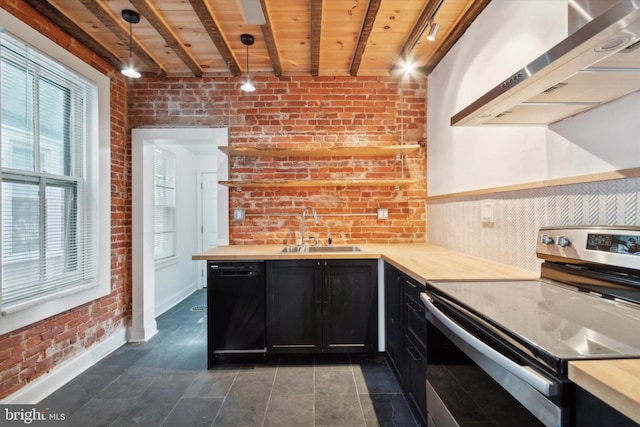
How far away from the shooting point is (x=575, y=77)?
39.7 inches

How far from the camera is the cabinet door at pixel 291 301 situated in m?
2.44

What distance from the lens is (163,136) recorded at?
303 cm

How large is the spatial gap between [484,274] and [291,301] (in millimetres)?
1463

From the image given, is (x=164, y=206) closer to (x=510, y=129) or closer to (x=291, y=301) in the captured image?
(x=291, y=301)

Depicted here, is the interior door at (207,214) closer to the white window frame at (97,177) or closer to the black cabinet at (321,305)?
the white window frame at (97,177)

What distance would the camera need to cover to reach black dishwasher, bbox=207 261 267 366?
95.1 inches

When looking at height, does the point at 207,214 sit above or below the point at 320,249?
above

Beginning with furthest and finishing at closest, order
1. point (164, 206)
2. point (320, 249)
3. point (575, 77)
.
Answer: point (164, 206)
point (320, 249)
point (575, 77)

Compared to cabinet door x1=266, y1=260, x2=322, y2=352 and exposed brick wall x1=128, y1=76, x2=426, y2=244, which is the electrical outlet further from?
cabinet door x1=266, y1=260, x2=322, y2=352

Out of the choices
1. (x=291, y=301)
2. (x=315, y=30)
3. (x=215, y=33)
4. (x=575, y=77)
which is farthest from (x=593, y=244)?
(x=215, y=33)

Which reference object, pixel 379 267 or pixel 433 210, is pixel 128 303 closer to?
pixel 379 267

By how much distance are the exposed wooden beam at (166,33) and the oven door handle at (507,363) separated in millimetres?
2678

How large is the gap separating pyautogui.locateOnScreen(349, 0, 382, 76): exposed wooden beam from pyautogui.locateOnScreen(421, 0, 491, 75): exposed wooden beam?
2.21 ft

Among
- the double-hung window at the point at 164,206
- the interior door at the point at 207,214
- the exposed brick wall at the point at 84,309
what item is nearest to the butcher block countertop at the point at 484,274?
the exposed brick wall at the point at 84,309
